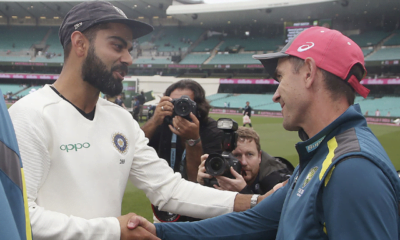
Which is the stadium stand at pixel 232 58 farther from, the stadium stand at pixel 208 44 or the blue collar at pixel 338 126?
the blue collar at pixel 338 126

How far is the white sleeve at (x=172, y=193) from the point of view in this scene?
229cm

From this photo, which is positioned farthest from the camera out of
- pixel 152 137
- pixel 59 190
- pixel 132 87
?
pixel 132 87

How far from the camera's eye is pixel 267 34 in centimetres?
4372

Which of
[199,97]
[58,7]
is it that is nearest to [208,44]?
[58,7]

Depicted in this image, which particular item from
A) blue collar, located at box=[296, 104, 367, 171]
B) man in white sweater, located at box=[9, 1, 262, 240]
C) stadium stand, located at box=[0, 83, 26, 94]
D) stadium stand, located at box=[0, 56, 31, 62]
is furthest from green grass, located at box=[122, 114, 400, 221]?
stadium stand, located at box=[0, 56, 31, 62]

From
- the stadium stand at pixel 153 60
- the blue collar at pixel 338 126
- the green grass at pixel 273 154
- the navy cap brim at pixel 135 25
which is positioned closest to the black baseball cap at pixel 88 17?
the navy cap brim at pixel 135 25

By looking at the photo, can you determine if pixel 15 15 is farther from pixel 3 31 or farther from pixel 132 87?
pixel 132 87

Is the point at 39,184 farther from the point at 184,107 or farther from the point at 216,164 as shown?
the point at 184,107

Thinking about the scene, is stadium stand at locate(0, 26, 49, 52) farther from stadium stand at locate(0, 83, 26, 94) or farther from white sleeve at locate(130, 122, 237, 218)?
white sleeve at locate(130, 122, 237, 218)

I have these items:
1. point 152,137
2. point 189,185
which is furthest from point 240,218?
point 152,137

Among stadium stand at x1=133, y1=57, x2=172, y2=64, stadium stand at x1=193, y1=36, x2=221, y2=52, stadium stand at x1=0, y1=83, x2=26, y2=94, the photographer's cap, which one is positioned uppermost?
the photographer's cap

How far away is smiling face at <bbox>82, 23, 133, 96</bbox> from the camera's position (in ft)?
6.57

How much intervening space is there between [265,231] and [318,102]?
34.0 inches

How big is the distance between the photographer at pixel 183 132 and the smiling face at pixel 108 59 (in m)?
1.19
